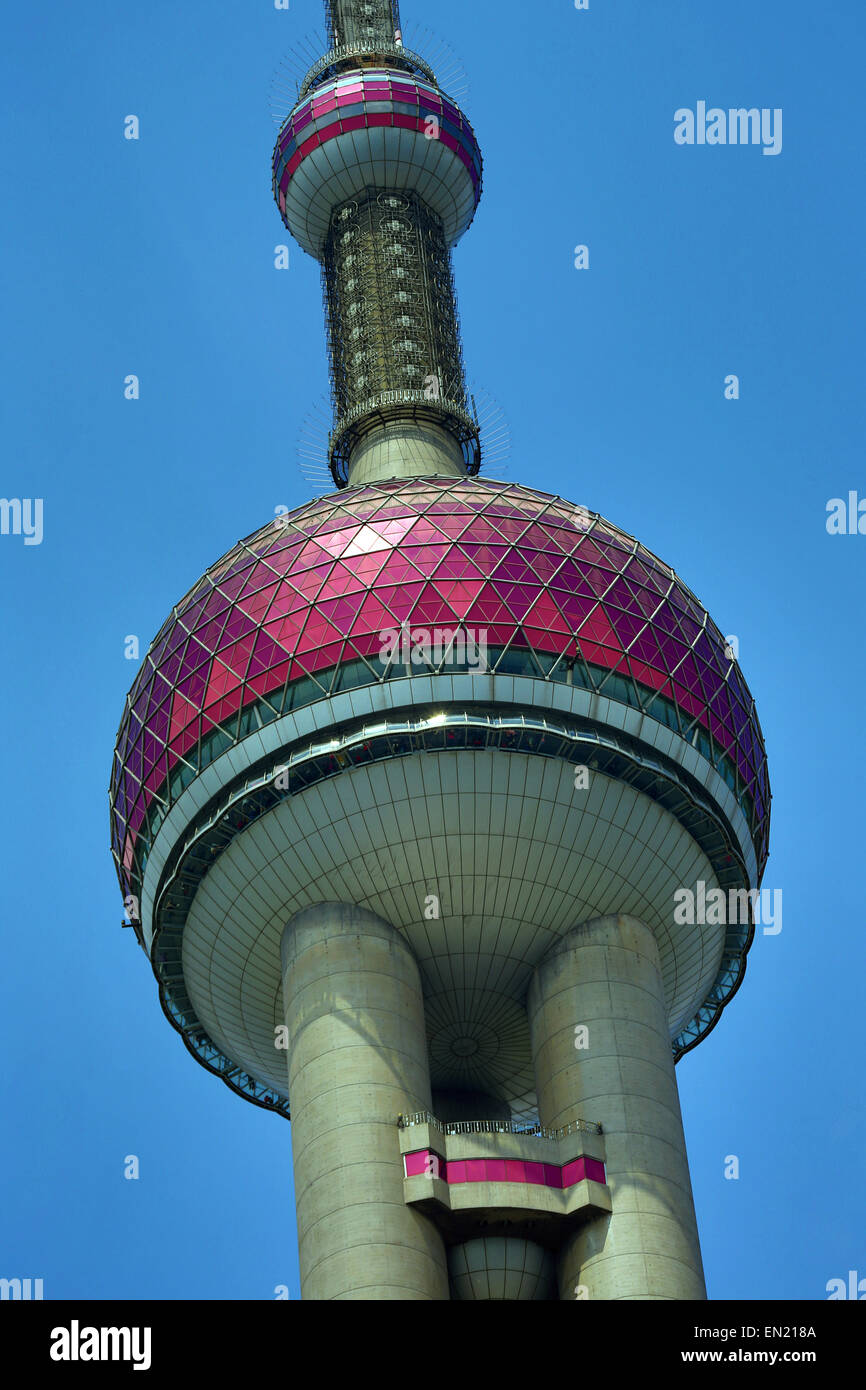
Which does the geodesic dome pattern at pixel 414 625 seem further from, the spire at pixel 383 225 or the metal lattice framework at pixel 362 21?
the metal lattice framework at pixel 362 21

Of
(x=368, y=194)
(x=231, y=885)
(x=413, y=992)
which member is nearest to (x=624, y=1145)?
(x=413, y=992)

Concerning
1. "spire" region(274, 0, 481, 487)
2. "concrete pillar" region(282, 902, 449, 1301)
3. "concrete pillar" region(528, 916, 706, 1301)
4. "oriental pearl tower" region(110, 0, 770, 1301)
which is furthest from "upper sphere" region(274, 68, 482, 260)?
"concrete pillar" region(528, 916, 706, 1301)

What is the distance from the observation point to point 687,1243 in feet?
209

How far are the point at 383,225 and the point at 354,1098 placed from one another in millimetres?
50471

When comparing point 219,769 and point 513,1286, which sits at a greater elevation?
point 219,769

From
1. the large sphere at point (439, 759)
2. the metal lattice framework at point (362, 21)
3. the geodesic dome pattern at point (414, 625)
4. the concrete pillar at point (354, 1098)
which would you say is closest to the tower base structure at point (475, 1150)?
the concrete pillar at point (354, 1098)

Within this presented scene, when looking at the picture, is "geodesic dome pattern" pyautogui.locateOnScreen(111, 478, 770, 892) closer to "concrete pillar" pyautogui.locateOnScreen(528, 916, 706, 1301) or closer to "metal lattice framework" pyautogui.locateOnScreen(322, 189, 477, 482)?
"concrete pillar" pyautogui.locateOnScreen(528, 916, 706, 1301)

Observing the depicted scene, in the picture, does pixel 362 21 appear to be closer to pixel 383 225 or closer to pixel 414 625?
pixel 383 225

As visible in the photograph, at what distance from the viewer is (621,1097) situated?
65562 millimetres

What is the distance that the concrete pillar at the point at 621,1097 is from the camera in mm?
62656

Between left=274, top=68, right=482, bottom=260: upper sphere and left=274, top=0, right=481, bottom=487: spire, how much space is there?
72 mm

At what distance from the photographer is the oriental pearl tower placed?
63.4 m

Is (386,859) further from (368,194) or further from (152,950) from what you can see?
(368,194)

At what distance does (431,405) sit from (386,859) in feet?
96.2
